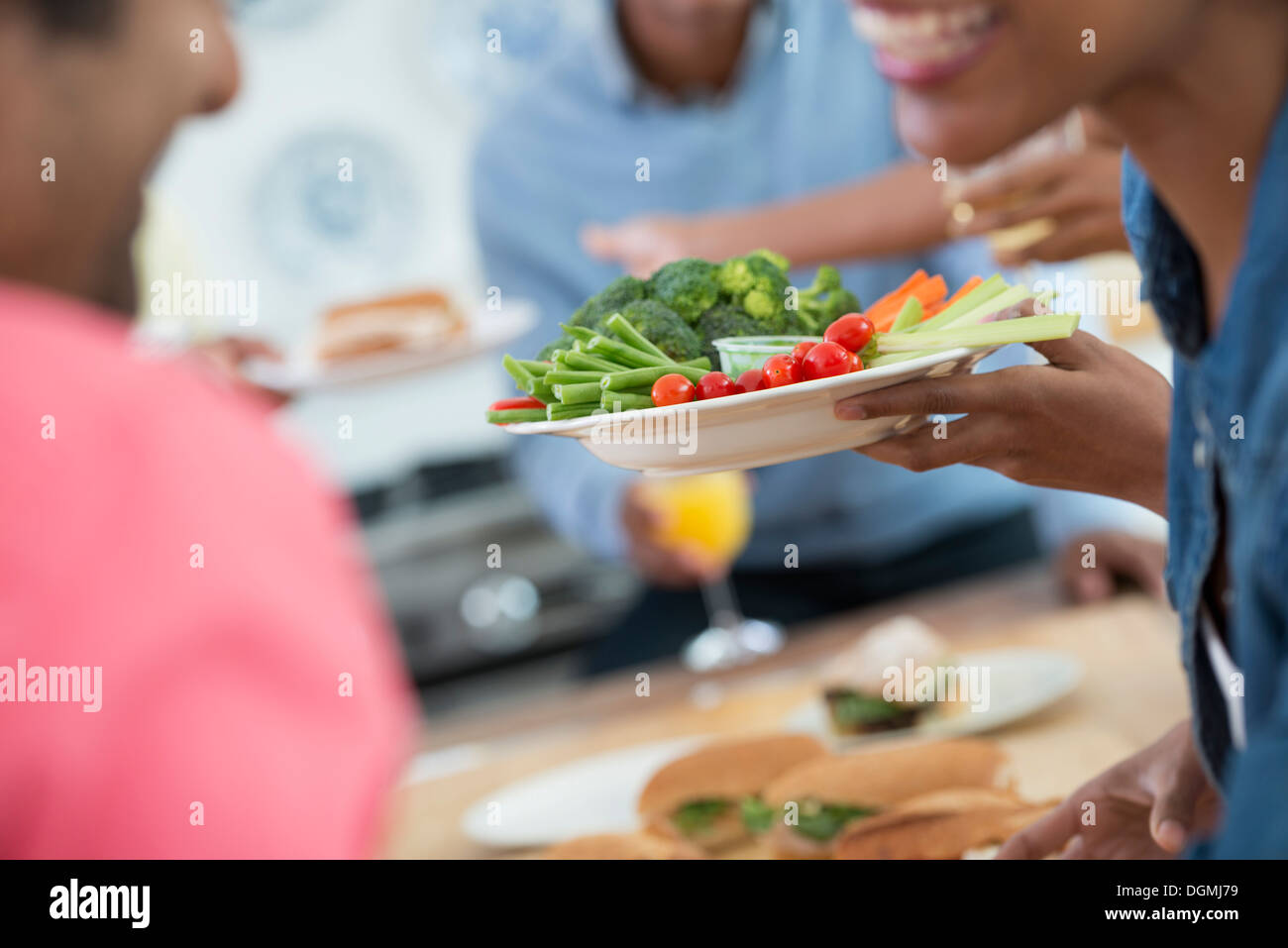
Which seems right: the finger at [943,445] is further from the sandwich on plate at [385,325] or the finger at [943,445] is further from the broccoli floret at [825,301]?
the sandwich on plate at [385,325]

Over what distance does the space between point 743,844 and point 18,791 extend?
74 centimetres

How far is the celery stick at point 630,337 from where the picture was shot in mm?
703

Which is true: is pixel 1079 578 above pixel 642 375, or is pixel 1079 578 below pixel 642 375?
below

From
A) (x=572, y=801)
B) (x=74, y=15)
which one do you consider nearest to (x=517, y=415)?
(x=74, y=15)

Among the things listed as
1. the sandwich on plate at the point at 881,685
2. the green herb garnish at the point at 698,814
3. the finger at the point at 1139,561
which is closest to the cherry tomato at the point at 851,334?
the green herb garnish at the point at 698,814

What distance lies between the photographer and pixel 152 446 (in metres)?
0.43

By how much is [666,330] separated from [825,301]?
0.43ft

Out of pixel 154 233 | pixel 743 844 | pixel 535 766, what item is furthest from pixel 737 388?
pixel 154 233

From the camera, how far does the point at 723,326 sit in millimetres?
731

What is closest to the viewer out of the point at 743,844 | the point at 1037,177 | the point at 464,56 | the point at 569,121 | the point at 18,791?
the point at 18,791

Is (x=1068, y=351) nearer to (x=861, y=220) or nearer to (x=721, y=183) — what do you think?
(x=861, y=220)

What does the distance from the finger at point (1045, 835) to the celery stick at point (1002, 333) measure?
1.08ft

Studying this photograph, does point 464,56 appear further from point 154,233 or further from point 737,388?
point 737,388

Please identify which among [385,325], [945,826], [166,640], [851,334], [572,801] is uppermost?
[385,325]
